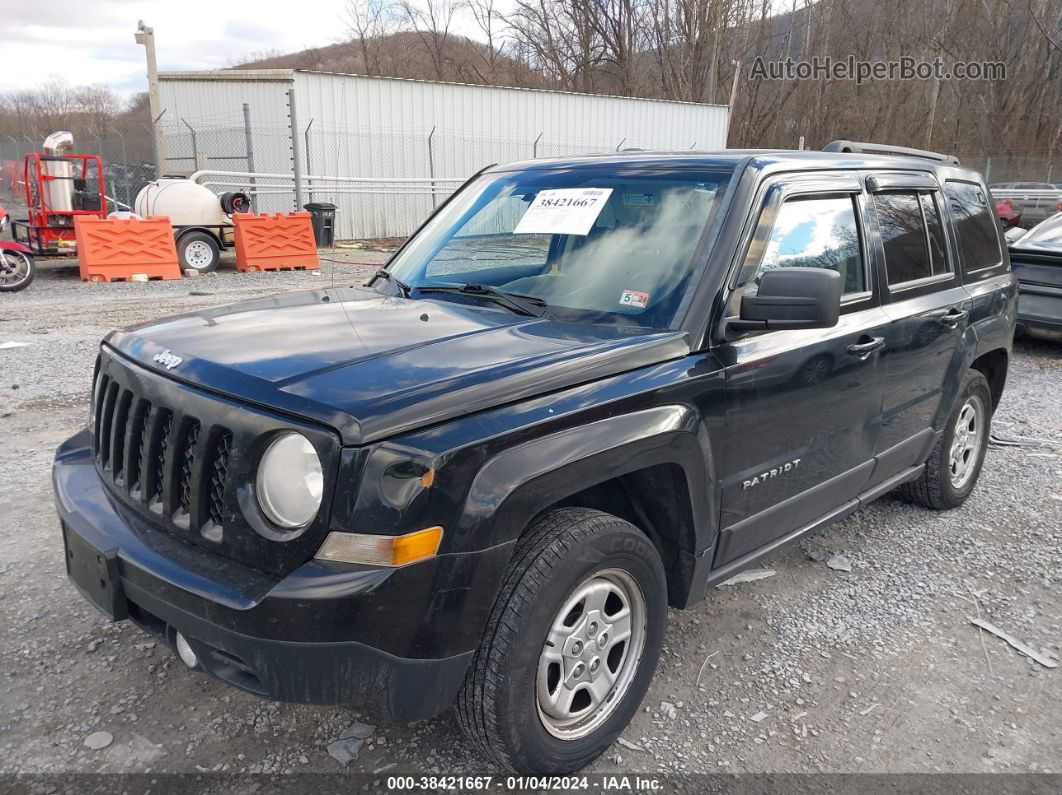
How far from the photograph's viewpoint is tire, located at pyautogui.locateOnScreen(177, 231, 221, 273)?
1414 centimetres

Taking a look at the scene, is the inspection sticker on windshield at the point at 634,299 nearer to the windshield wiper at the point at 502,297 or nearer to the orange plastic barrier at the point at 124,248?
the windshield wiper at the point at 502,297

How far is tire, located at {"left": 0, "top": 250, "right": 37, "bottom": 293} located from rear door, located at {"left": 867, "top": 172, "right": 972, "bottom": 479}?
1255 cm

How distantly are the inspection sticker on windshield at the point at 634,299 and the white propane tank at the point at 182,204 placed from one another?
518 inches

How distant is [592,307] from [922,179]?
2283 millimetres

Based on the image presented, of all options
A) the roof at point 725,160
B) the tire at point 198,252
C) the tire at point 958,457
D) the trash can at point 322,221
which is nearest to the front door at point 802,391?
the roof at point 725,160

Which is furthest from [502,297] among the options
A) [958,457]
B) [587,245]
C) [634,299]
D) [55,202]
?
[55,202]

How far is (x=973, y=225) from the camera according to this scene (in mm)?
4586

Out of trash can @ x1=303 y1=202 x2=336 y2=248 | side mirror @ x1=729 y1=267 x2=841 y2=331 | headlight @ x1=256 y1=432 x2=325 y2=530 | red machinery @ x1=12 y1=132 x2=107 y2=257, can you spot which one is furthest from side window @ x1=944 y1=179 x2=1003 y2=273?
trash can @ x1=303 y1=202 x2=336 y2=248

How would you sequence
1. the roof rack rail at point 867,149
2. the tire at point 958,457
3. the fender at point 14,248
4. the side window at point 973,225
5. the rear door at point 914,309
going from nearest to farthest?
the rear door at point 914,309, the roof rack rail at point 867,149, the side window at point 973,225, the tire at point 958,457, the fender at point 14,248

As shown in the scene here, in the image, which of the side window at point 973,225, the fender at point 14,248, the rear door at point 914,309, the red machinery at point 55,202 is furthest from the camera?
the red machinery at point 55,202

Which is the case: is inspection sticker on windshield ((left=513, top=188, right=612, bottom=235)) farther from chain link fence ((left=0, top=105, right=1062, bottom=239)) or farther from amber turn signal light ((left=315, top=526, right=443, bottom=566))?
chain link fence ((left=0, top=105, right=1062, bottom=239))

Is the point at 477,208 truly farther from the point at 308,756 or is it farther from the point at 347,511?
the point at 308,756

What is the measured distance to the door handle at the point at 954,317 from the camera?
4051mm

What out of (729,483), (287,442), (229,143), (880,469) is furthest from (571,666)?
(229,143)
